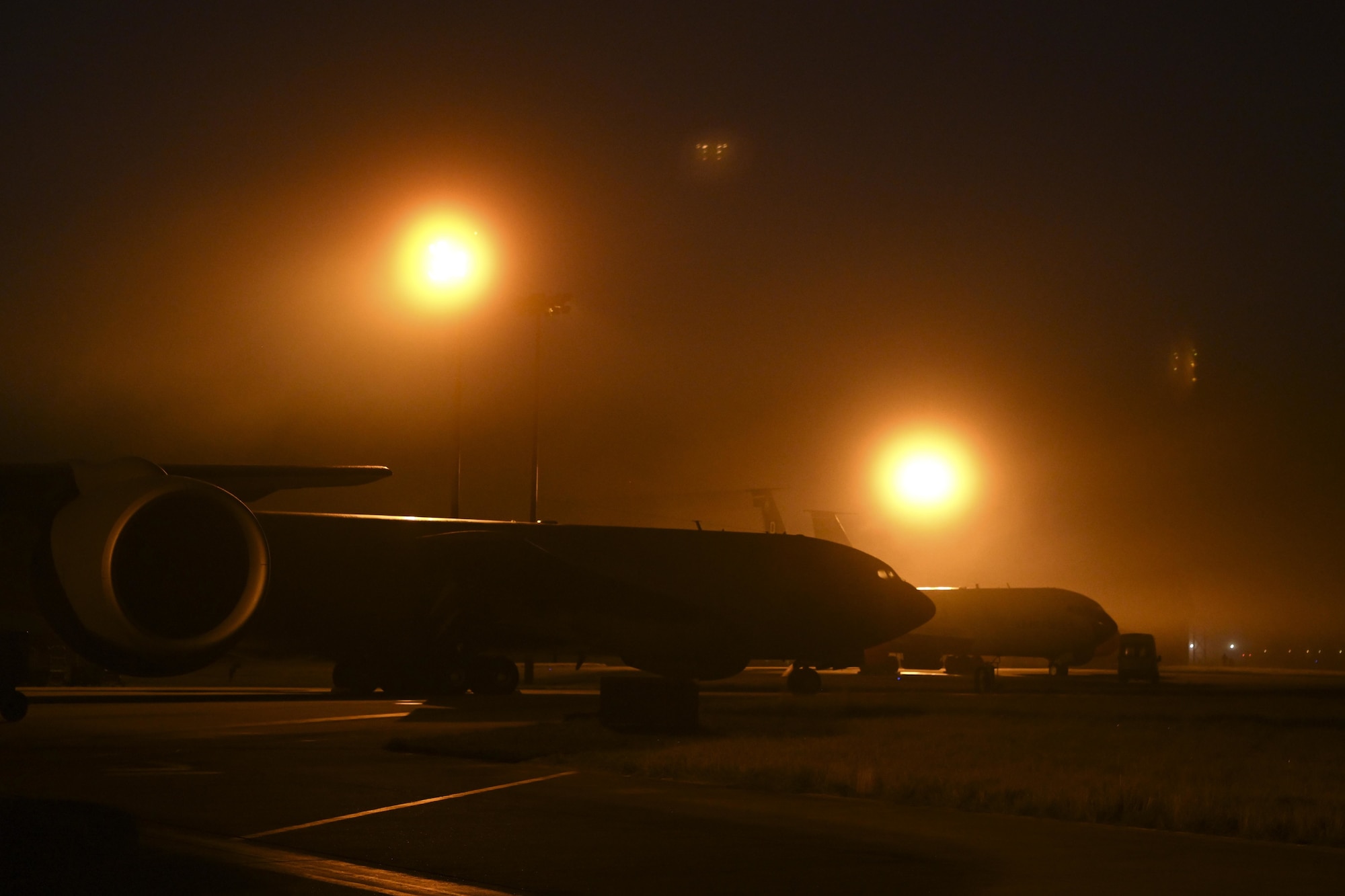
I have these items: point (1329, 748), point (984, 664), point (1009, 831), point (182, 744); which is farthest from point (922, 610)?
point (1009, 831)

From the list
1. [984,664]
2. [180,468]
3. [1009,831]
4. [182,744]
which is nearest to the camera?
[180,468]

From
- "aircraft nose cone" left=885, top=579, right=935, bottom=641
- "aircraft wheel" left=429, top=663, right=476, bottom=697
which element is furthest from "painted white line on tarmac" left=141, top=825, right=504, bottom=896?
"aircraft nose cone" left=885, top=579, right=935, bottom=641

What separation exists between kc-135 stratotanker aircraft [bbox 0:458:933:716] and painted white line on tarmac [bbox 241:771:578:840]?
224 cm

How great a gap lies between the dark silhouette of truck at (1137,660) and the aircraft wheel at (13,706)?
38.7m

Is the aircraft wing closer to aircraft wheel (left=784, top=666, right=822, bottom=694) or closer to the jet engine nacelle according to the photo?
the jet engine nacelle

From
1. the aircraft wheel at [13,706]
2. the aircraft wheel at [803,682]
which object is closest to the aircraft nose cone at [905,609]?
the aircraft wheel at [803,682]

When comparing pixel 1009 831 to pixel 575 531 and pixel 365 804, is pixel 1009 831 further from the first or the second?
pixel 575 531

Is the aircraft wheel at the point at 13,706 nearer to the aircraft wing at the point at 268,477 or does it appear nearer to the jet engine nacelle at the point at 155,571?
the aircraft wing at the point at 268,477

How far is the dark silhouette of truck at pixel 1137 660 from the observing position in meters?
47.6

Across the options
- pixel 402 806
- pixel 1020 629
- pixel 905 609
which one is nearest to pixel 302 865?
pixel 402 806

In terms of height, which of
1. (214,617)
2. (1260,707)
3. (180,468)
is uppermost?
(180,468)

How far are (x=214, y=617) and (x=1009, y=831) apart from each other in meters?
6.16

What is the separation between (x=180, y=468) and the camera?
8.93 metres

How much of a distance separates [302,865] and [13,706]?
545 inches
